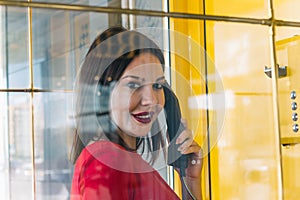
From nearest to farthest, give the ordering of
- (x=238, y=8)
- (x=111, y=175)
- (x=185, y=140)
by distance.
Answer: (x=111, y=175), (x=185, y=140), (x=238, y=8)

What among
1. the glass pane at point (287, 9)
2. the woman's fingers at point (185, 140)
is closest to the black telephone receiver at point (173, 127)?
the woman's fingers at point (185, 140)

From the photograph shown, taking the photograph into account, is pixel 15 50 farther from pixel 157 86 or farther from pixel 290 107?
pixel 290 107

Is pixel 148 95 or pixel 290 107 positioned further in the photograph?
pixel 290 107

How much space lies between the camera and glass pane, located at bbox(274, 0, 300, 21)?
1173 millimetres

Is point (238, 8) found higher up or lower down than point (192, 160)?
higher up

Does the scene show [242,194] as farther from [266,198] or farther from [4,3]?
[4,3]

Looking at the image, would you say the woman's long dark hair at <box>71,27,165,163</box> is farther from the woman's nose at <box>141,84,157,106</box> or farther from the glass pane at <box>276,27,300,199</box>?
the glass pane at <box>276,27,300,199</box>

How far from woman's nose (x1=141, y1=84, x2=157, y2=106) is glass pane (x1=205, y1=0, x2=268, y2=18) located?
8.1 inches

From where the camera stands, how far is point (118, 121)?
872mm

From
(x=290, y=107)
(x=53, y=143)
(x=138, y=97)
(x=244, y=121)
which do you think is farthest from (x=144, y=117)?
(x=290, y=107)

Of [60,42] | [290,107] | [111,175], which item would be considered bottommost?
[111,175]

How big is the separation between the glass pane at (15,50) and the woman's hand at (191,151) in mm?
256

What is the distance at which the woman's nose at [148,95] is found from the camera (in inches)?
35.2

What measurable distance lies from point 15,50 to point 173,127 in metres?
0.27
